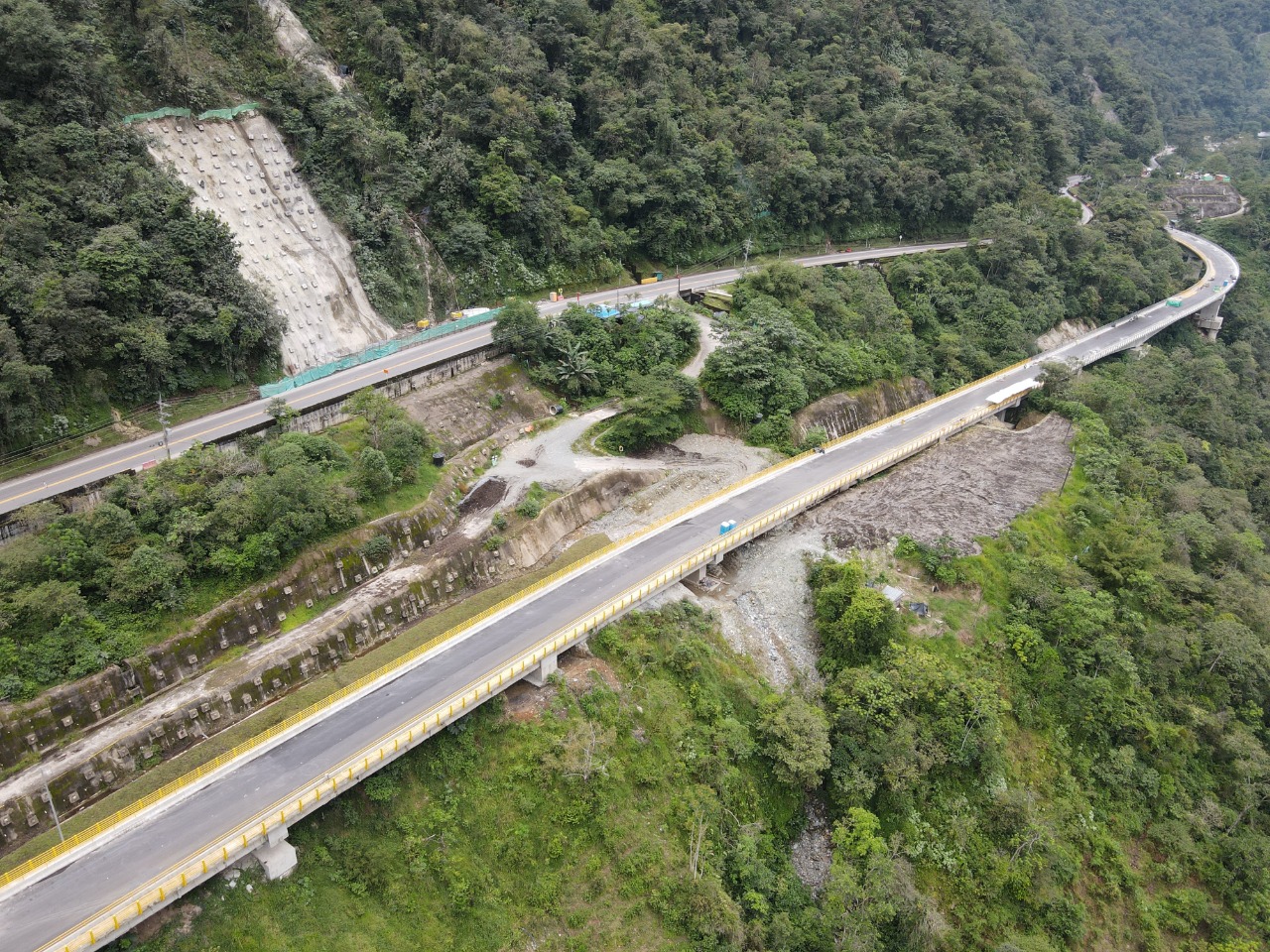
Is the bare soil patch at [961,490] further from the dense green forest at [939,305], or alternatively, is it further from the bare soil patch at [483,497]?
the bare soil patch at [483,497]

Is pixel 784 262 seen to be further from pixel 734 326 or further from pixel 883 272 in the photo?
pixel 883 272

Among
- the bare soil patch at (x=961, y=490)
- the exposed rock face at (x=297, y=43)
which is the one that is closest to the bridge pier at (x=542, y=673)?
the bare soil patch at (x=961, y=490)

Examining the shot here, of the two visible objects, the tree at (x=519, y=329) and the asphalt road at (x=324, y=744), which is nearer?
the asphalt road at (x=324, y=744)

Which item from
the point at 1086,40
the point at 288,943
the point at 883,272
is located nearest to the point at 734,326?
the point at 883,272

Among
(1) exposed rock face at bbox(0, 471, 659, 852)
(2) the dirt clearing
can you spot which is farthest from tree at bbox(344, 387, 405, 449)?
(2) the dirt clearing

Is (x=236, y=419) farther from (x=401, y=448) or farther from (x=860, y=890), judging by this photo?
(x=860, y=890)

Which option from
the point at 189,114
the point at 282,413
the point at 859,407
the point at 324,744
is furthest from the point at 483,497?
the point at 189,114
